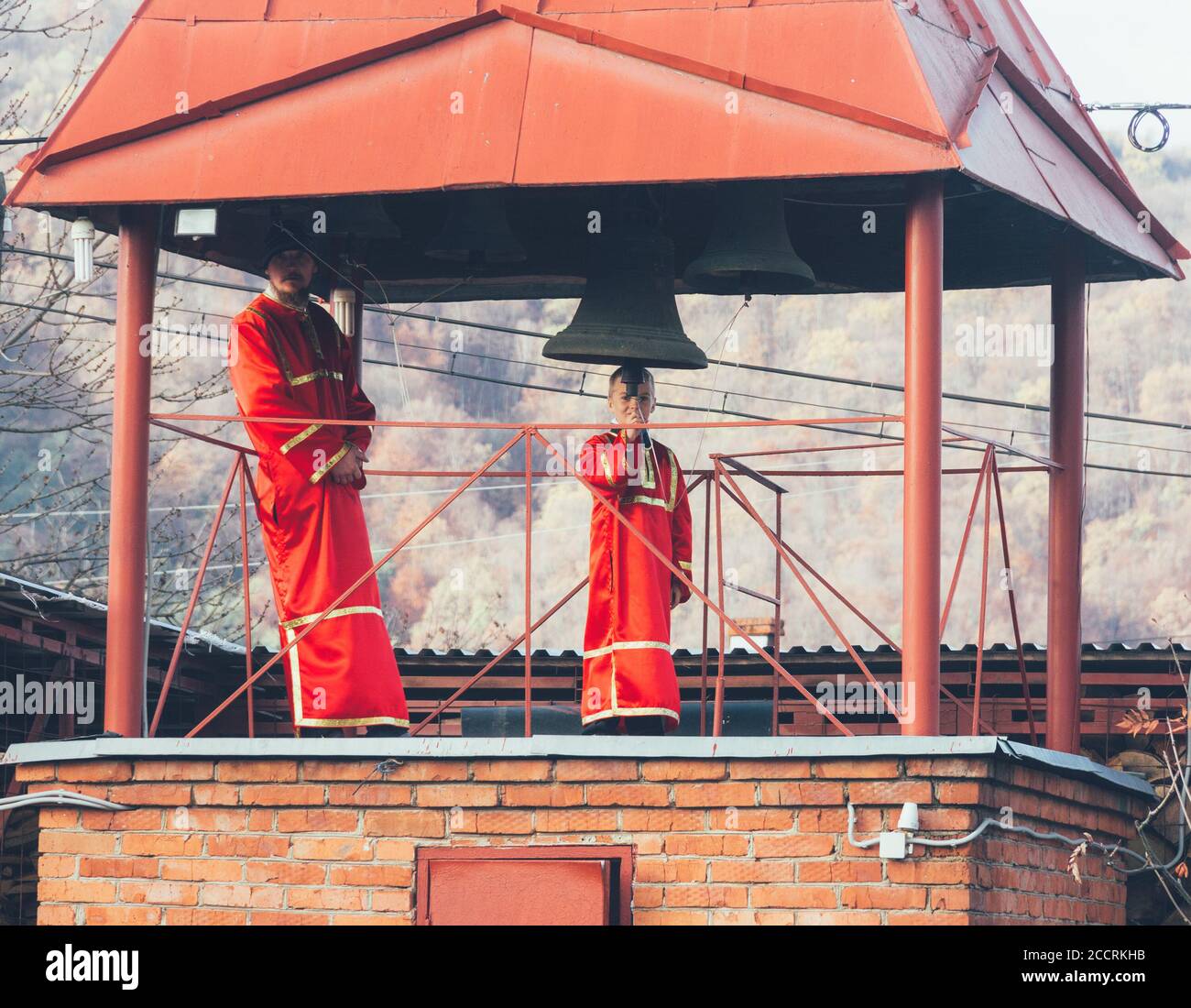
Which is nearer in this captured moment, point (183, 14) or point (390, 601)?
point (183, 14)

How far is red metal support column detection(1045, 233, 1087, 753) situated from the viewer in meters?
10.7

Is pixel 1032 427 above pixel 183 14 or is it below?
above

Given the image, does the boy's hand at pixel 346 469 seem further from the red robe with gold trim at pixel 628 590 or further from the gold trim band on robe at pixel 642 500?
the gold trim band on robe at pixel 642 500

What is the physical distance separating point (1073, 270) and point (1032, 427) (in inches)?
2124

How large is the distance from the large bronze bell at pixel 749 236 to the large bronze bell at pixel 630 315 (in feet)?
0.68

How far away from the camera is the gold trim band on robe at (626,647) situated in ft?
33.0

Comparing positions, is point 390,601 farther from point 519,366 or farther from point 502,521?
point 519,366

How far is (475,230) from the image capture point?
1042cm

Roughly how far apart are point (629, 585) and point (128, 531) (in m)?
2.30

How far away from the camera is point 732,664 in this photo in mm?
12805

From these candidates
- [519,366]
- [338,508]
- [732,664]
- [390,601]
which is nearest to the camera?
[338,508]

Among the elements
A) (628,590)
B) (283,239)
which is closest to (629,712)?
(628,590)

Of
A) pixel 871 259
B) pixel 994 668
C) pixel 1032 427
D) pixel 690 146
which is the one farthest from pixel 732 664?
pixel 1032 427

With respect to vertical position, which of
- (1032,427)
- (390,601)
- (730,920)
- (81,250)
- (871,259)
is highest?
(1032,427)
